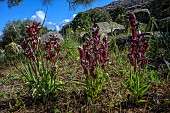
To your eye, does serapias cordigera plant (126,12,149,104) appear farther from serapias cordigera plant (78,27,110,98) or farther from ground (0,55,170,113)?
serapias cordigera plant (78,27,110,98)

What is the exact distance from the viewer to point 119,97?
2203 millimetres

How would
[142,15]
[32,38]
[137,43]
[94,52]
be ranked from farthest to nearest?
[142,15]
[32,38]
[94,52]
[137,43]

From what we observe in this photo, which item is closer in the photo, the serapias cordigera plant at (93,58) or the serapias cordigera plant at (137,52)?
the serapias cordigera plant at (137,52)

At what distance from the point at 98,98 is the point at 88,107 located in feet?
0.42

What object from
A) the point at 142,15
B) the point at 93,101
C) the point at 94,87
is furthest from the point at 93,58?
the point at 142,15

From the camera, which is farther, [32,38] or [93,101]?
[32,38]

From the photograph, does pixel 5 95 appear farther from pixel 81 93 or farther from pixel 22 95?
pixel 81 93

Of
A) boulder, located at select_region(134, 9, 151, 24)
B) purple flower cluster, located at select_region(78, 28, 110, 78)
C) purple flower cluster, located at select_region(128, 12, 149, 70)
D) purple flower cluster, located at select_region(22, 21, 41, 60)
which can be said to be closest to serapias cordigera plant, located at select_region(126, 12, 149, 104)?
purple flower cluster, located at select_region(128, 12, 149, 70)

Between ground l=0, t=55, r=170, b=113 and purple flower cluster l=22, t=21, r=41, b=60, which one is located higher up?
purple flower cluster l=22, t=21, r=41, b=60

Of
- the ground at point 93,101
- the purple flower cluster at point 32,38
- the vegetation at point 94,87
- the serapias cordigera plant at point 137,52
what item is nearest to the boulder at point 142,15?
the vegetation at point 94,87

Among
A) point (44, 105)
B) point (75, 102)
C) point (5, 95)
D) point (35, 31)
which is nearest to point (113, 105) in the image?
point (75, 102)

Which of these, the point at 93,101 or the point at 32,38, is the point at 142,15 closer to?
the point at 32,38

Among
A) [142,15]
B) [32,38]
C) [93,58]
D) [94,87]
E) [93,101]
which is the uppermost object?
[142,15]

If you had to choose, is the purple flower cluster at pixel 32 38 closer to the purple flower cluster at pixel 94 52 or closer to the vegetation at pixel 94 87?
the vegetation at pixel 94 87
